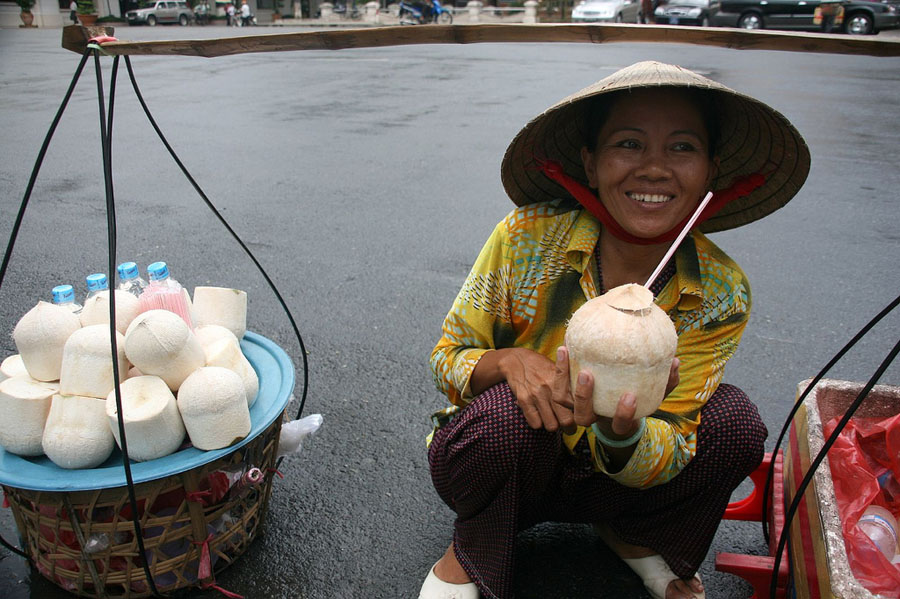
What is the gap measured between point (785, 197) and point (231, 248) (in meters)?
3.19

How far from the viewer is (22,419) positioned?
1.56m

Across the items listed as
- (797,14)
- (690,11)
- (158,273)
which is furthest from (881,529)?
(690,11)

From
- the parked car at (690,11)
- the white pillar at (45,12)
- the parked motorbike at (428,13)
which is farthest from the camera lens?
the white pillar at (45,12)

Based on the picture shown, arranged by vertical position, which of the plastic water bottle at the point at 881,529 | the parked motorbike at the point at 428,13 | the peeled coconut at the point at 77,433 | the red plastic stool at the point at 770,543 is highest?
the parked motorbike at the point at 428,13

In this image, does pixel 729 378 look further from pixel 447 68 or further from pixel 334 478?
pixel 447 68

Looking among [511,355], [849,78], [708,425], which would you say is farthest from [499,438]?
[849,78]

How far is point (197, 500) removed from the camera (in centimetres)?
160

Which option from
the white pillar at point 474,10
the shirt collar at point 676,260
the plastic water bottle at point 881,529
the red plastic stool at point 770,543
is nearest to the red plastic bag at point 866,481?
the plastic water bottle at point 881,529

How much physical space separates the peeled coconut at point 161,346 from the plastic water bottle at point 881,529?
152cm

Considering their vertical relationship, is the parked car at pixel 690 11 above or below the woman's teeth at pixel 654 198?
above

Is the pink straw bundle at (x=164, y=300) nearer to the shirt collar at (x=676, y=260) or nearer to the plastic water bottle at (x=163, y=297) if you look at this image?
the plastic water bottle at (x=163, y=297)

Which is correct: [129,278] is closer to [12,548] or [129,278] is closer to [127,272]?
[127,272]

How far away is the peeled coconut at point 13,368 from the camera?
1.73 m

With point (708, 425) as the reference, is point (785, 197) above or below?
above
